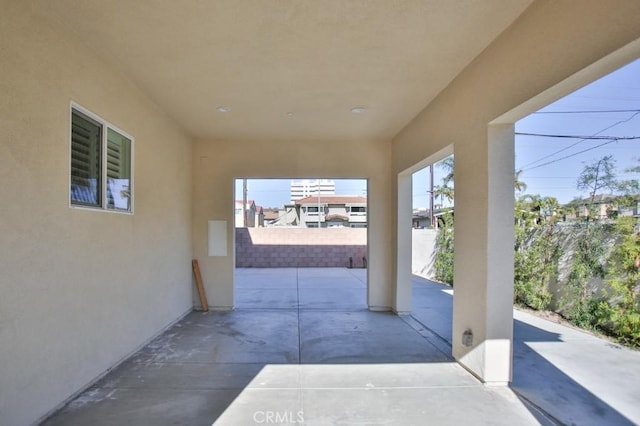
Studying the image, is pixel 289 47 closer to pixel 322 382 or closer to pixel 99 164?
pixel 99 164

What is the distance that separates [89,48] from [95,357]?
106 inches

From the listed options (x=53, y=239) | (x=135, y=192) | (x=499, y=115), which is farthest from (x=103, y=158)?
(x=499, y=115)

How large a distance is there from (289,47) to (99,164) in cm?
207

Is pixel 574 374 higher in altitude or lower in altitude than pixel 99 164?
lower

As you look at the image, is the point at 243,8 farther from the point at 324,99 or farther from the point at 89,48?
the point at 324,99

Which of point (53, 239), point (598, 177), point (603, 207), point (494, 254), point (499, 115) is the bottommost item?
point (494, 254)

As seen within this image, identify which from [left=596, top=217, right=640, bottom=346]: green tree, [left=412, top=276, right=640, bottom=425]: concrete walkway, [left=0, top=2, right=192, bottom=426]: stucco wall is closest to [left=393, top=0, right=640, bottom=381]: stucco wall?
[left=412, top=276, right=640, bottom=425]: concrete walkway

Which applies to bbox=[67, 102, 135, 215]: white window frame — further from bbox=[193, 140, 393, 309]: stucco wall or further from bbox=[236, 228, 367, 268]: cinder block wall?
bbox=[236, 228, 367, 268]: cinder block wall

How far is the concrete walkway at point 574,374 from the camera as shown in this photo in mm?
2576

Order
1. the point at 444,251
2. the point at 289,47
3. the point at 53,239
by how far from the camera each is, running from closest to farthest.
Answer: the point at 53,239
the point at 289,47
the point at 444,251

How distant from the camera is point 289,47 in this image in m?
2.91

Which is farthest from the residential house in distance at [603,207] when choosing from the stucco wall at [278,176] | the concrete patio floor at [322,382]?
the stucco wall at [278,176]

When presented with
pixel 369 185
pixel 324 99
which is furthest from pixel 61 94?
pixel 369 185

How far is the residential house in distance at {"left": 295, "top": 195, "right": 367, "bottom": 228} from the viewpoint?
25456 millimetres
